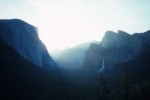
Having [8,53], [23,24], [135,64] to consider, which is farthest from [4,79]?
[135,64]

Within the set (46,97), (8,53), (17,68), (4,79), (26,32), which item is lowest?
(46,97)

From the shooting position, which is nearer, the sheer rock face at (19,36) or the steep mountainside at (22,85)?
the steep mountainside at (22,85)

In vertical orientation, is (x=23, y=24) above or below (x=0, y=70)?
above

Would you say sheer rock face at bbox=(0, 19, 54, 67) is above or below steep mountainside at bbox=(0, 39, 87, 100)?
above

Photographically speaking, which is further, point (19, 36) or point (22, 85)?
point (19, 36)

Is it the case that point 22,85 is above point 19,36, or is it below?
below

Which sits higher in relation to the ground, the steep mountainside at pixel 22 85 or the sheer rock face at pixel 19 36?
the sheer rock face at pixel 19 36

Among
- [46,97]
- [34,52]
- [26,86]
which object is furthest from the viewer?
[34,52]

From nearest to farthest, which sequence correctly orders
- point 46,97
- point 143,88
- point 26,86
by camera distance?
point 143,88
point 46,97
point 26,86

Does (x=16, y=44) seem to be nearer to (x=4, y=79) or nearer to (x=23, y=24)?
(x=23, y=24)

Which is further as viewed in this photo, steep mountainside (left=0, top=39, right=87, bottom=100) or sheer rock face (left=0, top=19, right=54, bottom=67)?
sheer rock face (left=0, top=19, right=54, bottom=67)

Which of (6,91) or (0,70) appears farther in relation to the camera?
(0,70)
